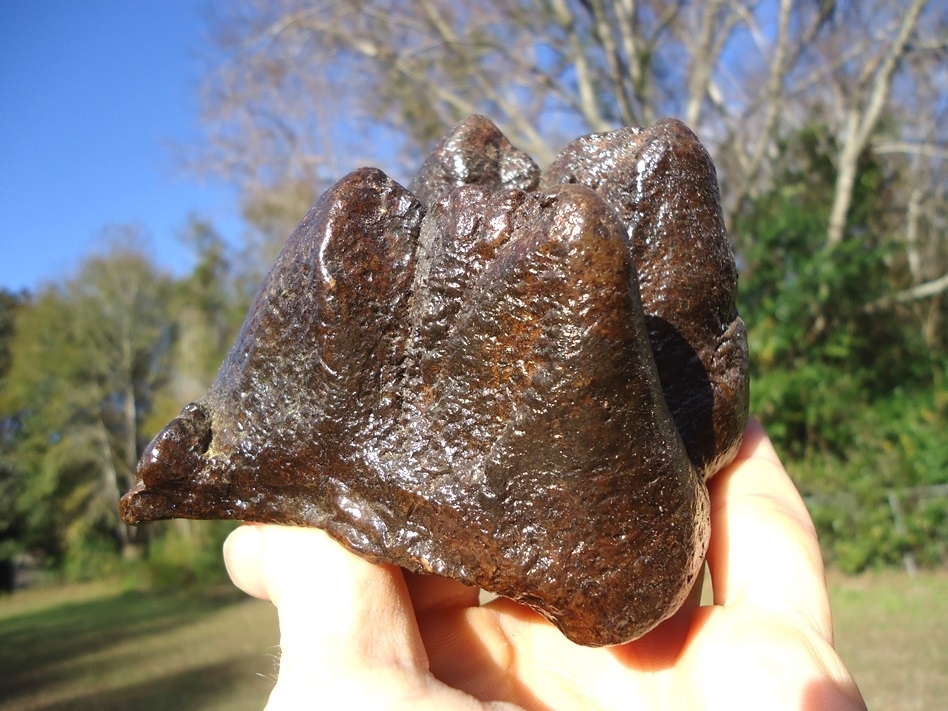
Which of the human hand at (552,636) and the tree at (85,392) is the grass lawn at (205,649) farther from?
the tree at (85,392)

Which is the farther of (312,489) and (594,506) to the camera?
(312,489)

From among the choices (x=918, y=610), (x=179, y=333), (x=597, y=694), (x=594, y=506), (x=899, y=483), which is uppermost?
(x=179, y=333)

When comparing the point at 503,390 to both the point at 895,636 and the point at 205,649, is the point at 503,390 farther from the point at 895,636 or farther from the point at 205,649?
the point at 205,649

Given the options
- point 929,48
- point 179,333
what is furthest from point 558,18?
point 179,333

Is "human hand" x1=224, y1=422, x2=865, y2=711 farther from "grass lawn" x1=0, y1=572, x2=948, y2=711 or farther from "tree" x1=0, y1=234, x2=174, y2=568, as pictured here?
"tree" x1=0, y1=234, x2=174, y2=568

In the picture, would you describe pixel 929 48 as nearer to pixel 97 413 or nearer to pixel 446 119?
pixel 446 119

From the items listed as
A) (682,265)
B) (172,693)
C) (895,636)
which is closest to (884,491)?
(895,636)

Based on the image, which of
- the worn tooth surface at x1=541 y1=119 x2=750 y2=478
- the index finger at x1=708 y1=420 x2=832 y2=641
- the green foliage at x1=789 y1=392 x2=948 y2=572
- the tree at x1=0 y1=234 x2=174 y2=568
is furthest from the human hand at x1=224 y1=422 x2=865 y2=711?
the tree at x1=0 y1=234 x2=174 y2=568
